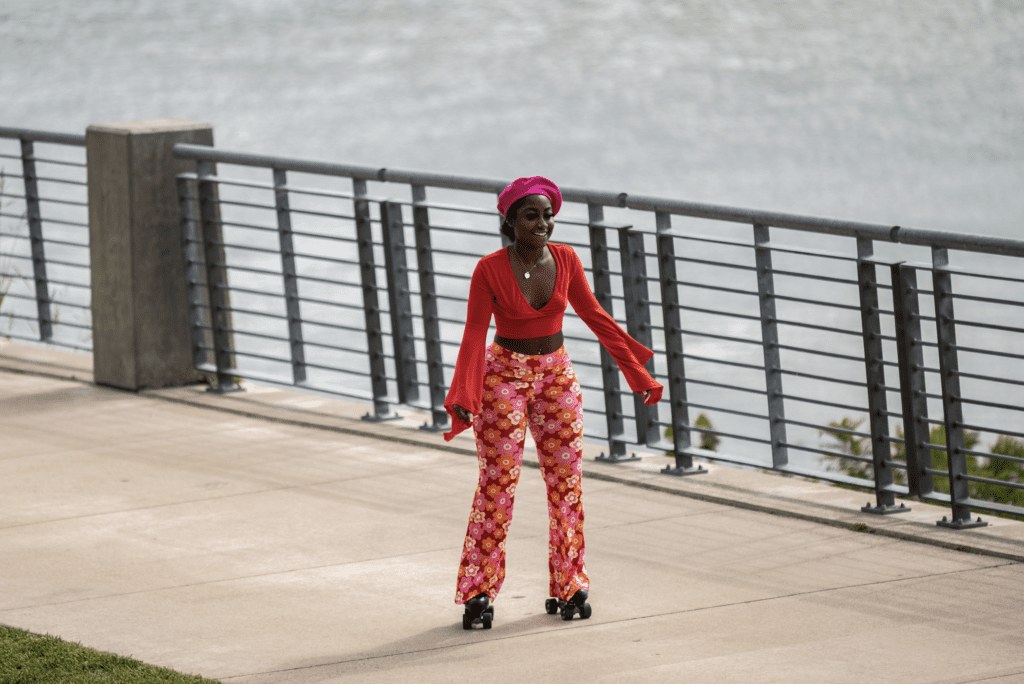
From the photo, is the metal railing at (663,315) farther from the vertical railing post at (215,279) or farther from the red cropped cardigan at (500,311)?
the red cropped cardigan at (500,311)

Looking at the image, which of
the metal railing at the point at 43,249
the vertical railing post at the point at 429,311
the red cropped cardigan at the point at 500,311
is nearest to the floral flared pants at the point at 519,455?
the red cropped cardigan at the point at 500,311

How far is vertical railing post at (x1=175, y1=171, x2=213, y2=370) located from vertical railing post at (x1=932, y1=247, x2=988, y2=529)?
540 centimetres

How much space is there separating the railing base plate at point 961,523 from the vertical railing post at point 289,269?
15.0 ft

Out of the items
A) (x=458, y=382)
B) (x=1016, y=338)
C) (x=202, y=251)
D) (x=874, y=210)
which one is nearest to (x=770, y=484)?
(x=458, y=382)

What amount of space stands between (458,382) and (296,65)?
182ft

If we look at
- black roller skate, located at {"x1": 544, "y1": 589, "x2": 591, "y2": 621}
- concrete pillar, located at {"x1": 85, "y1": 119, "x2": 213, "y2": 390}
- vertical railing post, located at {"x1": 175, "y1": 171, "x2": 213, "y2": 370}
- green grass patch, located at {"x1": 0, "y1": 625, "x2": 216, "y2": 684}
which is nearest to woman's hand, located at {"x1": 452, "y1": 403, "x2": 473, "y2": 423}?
black roller skate, located at {"x1": 544, "y1": 589, "x2": 591, "y2": 621}

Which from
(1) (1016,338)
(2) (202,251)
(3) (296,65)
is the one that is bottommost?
(1) (1016,338)

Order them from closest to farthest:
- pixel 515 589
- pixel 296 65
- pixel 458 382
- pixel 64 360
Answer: pixel 458 382
pixel 515 589
pixel 64 360
pixel 296 65

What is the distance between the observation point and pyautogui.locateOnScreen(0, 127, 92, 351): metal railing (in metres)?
12.3

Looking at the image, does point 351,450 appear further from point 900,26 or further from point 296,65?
point 900,26

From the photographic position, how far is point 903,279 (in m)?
7.88

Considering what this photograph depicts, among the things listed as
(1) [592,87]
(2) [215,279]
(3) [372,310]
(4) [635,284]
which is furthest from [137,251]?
(1) [592,87]

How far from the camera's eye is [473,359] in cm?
622

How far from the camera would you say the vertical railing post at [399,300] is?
10.2 metres
